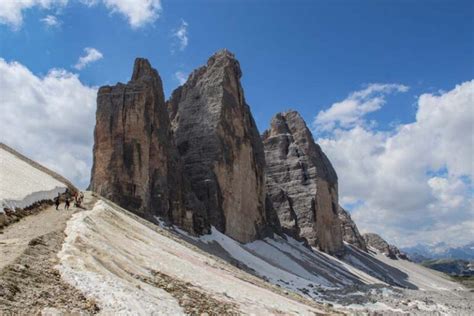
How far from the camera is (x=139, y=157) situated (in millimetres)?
61469

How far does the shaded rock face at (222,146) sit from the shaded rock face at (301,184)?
2221cm

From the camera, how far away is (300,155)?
135 m

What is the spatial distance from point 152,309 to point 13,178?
2830cm

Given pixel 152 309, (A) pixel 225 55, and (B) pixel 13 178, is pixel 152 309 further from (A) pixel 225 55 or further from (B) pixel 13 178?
(A) pixel 225 55

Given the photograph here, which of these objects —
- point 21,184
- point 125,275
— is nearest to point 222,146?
point 21,184

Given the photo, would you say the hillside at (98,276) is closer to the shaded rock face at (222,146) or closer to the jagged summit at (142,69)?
the jagged summit at (142,69)

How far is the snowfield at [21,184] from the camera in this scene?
102 feet

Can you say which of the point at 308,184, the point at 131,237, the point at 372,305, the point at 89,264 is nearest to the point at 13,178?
the point at 131,237

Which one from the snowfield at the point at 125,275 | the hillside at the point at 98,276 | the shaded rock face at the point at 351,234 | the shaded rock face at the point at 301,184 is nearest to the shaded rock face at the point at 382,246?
the shaded rock face at the point at 351,234

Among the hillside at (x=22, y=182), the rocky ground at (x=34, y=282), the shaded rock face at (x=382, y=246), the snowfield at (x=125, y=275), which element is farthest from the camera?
the shaded rock face at (x=382, y=246)

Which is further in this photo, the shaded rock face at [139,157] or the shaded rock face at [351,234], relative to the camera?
the shaded rock face at [351,234]

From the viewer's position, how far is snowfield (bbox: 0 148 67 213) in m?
31.2

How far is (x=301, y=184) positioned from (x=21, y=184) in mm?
100455

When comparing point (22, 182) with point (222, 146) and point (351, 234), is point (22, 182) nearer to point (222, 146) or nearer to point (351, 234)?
point (222, 146)
